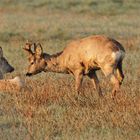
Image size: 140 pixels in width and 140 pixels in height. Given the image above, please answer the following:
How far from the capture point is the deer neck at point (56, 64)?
1393 cm

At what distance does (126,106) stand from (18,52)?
1027 cm

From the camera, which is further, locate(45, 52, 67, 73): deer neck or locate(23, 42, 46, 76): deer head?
locate(23, 42, 46, 76): deer head

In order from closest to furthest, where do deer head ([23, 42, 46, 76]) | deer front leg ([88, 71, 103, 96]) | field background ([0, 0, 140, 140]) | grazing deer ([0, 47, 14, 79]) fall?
field background ([0, 0, 140, 140])
deer front leg ([88, 71, 103, 96])
deer head ([23, 42, 46, 76])
grazing deer ([0, 47, 14, 79])

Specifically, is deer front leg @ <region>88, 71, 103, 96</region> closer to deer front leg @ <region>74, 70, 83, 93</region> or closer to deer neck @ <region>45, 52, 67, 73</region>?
deer front leg @ <region>74, 70, 83, 93</region>

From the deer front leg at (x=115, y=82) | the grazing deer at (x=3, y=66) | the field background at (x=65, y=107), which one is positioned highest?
the grazing deer at (x=3, y=66)

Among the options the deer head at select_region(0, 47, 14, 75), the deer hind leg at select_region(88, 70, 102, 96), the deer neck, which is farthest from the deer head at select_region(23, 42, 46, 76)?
the deer hind leg at select_region(88, 70, 102, 96)

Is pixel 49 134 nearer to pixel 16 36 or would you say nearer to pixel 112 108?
pixel 112 108

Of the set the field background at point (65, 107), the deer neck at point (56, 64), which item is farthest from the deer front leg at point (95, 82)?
the deer neck at point (56, 64)

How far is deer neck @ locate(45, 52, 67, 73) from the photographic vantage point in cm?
1393

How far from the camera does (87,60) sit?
1332 cm

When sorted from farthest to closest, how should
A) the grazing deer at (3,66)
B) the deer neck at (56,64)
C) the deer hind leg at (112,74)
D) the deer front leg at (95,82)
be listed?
the grazing deer at (3,66)
the deer neck at (56,64)
the deer front leg at (95,82)
the deer hind leg at (112,74)

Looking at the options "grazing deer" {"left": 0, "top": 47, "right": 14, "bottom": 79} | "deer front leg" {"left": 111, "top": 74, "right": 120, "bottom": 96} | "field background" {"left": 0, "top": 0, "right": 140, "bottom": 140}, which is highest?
"grazing deer" {"left": 0, "top": 47, "right": 14, "bottom": 79}

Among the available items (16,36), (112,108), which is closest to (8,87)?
(112,108)

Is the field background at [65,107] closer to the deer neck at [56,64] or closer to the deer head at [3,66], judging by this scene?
the deer neck at [56,64]
